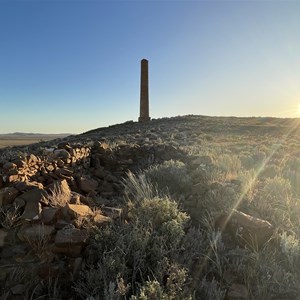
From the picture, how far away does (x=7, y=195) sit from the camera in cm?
497

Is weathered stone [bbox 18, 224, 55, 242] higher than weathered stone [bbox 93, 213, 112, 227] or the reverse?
the reverse

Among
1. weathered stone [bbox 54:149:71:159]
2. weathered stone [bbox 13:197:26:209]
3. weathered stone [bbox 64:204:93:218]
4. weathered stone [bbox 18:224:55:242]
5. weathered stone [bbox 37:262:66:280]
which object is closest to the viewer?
weathered stone [bbox 37:262:66:280]

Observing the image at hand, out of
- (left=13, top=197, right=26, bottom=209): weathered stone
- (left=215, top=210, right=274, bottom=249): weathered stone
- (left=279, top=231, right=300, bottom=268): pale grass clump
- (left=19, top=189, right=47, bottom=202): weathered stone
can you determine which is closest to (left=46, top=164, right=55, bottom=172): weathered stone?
(left=19, top=189, right=47, bottom=202): weathered stone

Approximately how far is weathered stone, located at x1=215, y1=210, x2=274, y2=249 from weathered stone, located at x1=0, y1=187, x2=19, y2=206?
310cm

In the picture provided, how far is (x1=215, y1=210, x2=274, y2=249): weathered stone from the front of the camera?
14.8ft

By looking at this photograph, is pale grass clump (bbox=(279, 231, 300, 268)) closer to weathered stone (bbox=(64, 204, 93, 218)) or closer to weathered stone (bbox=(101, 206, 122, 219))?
weathered stone (bbox=(101, 206, 122, 219))

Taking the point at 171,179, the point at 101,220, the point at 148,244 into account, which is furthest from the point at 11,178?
the point at 171,179

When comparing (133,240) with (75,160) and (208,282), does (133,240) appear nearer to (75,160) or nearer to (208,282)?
(208,282)

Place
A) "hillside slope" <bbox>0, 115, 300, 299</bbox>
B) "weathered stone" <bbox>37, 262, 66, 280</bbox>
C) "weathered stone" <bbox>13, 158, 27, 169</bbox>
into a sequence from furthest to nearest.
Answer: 1. "weathered stone" <bbox>13, 158, 27, 169</bbox>
2. "weathered stone" <bbox>37, 262, 66, 280</bbox>
3. "hillside slope" <bbox>0, 115, 300, 299</bbox>

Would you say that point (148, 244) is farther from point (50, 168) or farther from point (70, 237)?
point (50, 168)

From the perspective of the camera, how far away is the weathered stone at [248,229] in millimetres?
4512

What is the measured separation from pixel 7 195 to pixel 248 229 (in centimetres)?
351

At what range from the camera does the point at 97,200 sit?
21.4 feet

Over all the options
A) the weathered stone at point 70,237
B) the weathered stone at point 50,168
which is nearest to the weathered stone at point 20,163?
the weathered stone at point 50,168
